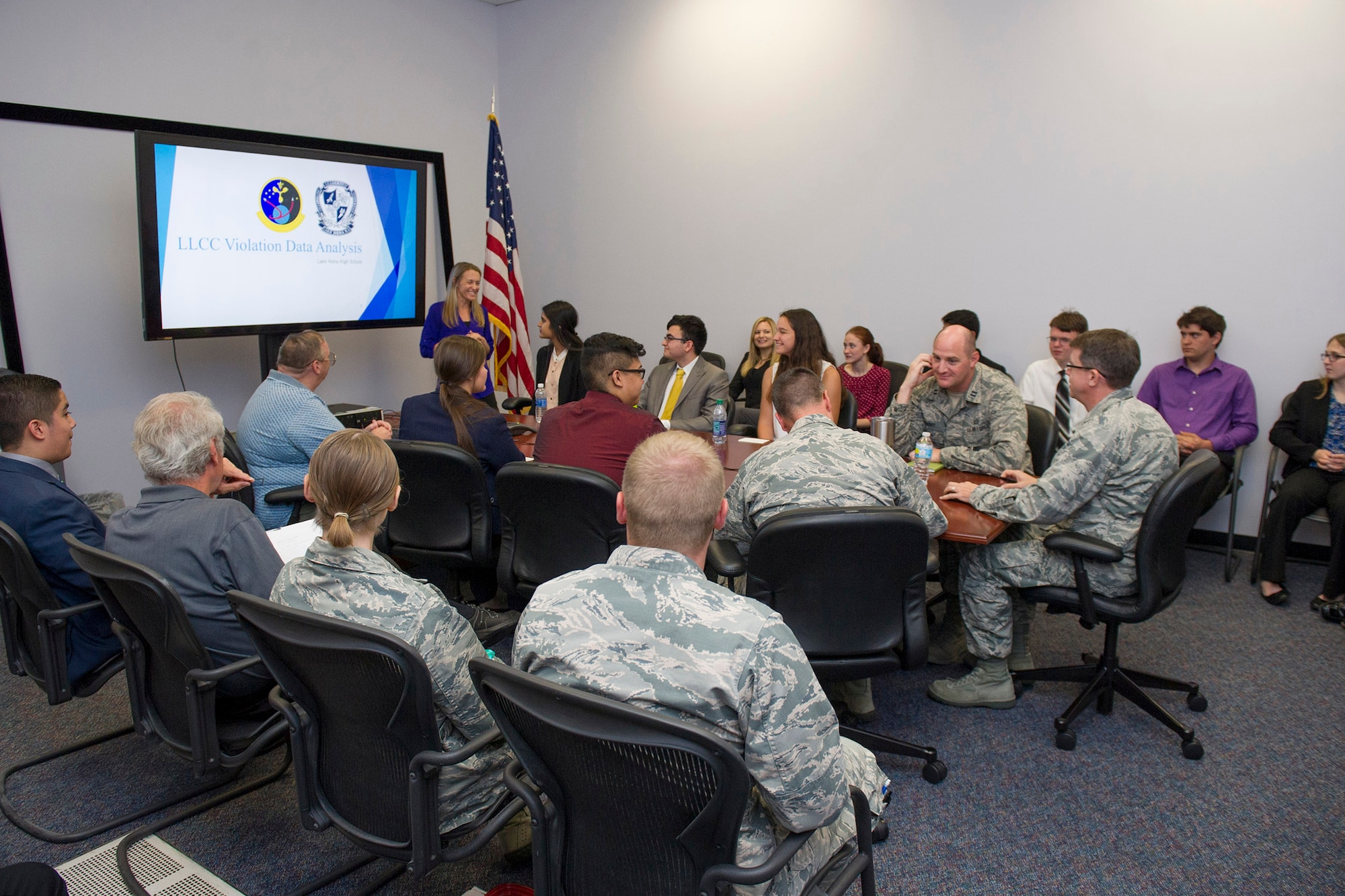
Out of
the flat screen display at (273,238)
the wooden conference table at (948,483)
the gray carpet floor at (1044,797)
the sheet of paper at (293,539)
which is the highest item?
the flat screen display at (273,238)

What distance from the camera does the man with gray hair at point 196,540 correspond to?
2131 millimetres

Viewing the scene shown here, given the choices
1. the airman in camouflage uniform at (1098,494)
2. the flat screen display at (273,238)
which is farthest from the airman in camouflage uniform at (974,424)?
the flat screen display at (273,238)

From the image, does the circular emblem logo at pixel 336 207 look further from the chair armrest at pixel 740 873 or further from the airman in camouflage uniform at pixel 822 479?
the chair armrest at pixel 740 873

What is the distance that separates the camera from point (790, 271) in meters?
6.15

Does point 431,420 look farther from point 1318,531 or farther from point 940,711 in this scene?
point 1318,531

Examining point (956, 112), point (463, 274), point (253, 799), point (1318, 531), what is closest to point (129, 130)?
point (463, 274)

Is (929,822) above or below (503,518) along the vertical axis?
below

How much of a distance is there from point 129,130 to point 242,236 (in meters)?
0.90

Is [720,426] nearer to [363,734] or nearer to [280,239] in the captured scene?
[363,734]

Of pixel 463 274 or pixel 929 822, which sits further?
pixel 463 274

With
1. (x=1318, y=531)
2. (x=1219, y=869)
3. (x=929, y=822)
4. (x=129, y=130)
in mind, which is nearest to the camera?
(x=1219, y=869)

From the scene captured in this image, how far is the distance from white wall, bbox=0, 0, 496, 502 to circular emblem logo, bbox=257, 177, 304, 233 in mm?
727

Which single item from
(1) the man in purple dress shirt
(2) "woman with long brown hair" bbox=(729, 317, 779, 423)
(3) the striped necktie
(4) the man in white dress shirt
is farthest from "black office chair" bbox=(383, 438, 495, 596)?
(1) the man in purple dress shirt

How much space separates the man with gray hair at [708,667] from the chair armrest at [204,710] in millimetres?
935
